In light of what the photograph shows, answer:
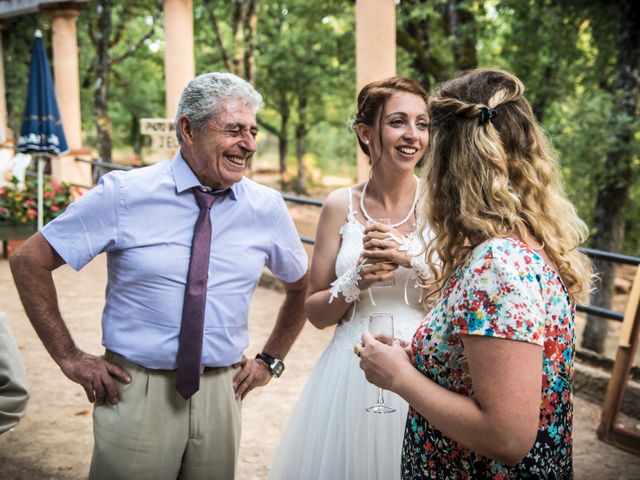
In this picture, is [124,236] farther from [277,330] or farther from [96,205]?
[277,330]

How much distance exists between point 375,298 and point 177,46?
930 cm

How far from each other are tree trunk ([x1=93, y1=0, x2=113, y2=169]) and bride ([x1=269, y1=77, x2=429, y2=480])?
56.1 feet

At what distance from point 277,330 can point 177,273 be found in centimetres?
66

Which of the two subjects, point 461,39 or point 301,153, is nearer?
point 461,39

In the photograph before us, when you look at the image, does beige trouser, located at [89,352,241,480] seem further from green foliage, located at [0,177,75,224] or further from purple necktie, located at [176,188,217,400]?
green foliage, located at [0,177,75,224]

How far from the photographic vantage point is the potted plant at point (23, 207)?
1006 centimetres

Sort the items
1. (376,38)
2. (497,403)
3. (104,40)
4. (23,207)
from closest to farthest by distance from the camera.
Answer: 1. (497,403)
2. (376,38)
3. (23,207)
4. (104,40)

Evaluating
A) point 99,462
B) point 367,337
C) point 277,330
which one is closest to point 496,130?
point 367,337

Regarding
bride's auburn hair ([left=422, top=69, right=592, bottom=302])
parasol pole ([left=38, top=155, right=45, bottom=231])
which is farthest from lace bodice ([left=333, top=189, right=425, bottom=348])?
parasol pole ([left=38, top=155, right=45, bottom=231])

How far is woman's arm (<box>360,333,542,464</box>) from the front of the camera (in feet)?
4.97

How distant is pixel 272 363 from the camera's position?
2.85 m

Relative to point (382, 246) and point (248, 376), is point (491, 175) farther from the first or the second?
point (248, 376)

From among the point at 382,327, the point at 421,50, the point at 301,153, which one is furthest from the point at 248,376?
the point at 301,153

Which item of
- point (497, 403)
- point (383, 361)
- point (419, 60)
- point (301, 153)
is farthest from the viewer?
point (301, 153)
